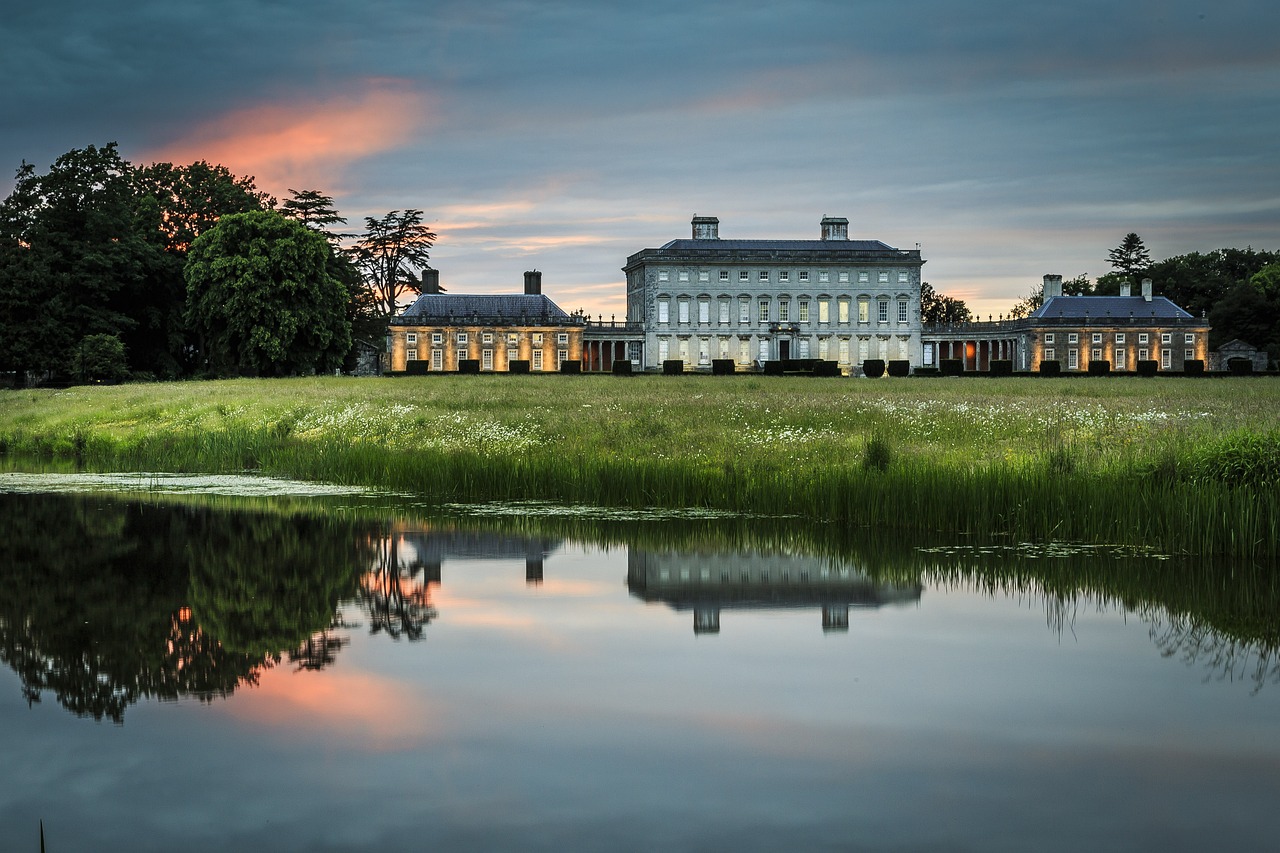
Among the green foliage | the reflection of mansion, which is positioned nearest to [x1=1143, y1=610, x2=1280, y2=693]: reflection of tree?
the reflection of mansion

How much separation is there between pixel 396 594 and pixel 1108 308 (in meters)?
98.8

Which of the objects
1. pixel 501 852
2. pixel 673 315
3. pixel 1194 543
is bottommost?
pixel 501 852

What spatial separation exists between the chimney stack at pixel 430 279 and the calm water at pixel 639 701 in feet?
286

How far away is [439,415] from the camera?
24328 mm

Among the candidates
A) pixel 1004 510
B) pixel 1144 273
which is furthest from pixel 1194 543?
pixel 1144 273

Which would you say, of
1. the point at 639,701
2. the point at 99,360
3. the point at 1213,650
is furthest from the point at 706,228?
the point at 639,701

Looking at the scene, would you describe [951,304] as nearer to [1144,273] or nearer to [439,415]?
[1144,273]

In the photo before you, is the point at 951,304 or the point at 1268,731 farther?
the point at 951,304

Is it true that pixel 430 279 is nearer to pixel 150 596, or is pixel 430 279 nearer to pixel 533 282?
pixel 533 282

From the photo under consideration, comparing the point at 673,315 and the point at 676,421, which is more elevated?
the point at 673,315

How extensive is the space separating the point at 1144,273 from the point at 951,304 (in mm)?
16937

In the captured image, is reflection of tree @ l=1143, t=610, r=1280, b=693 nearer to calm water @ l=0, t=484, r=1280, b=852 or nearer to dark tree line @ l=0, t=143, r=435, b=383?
calm water @ l=0, t=484, r=1280, b=852

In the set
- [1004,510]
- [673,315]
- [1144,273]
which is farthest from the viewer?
[1144,273]

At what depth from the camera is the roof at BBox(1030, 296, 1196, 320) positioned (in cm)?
9812
